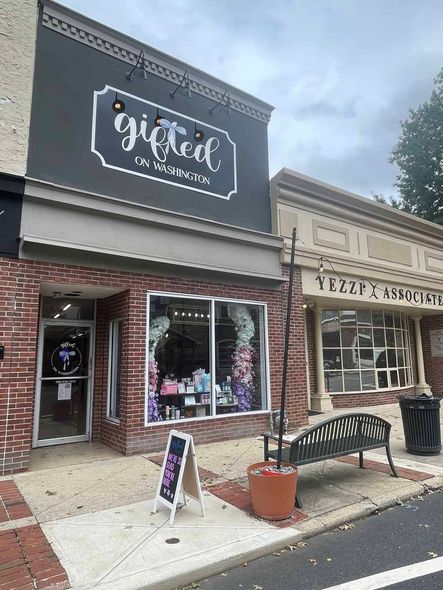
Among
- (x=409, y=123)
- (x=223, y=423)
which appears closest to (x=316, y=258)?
(x=223, y=423)

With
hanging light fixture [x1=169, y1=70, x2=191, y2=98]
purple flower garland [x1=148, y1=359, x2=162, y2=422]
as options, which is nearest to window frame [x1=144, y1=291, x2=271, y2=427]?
purple flower garland [x1=148, y1=359, x2=162, y2=422]

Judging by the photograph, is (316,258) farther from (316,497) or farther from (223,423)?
(316,497)

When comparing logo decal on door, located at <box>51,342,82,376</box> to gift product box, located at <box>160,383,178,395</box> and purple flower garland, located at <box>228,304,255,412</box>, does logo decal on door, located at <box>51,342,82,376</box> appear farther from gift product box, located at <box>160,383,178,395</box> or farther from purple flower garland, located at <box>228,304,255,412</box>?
purple flower garland, located at <box>228,304,255,412</box>

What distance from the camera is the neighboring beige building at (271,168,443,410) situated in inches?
411

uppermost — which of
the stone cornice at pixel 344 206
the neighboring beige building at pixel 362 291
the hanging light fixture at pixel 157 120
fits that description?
the hanging light fixture at pixel 157 120

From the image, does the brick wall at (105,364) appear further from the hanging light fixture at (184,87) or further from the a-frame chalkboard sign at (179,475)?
the hanging light fixture at (184,87)

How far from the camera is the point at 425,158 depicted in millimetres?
23328

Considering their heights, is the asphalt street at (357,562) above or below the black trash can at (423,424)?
below

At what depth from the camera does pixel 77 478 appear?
6.04 meters

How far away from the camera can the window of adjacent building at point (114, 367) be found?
797cm

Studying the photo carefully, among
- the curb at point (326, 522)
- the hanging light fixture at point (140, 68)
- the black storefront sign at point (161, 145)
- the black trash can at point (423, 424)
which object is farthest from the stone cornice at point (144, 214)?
the curb at point (326, 522)

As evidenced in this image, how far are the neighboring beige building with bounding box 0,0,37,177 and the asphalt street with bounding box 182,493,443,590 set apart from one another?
19.8ft

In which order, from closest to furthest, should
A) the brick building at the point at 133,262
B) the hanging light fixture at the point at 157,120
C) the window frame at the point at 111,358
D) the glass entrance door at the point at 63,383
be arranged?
the brick building at the point at 133,262, the glass entrance door at the point at 63,383, the window frame at the point at 111,358, the hanging light fixture at the point at 157,120

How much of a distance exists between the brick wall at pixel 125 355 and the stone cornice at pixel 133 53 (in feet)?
A: 13.1
